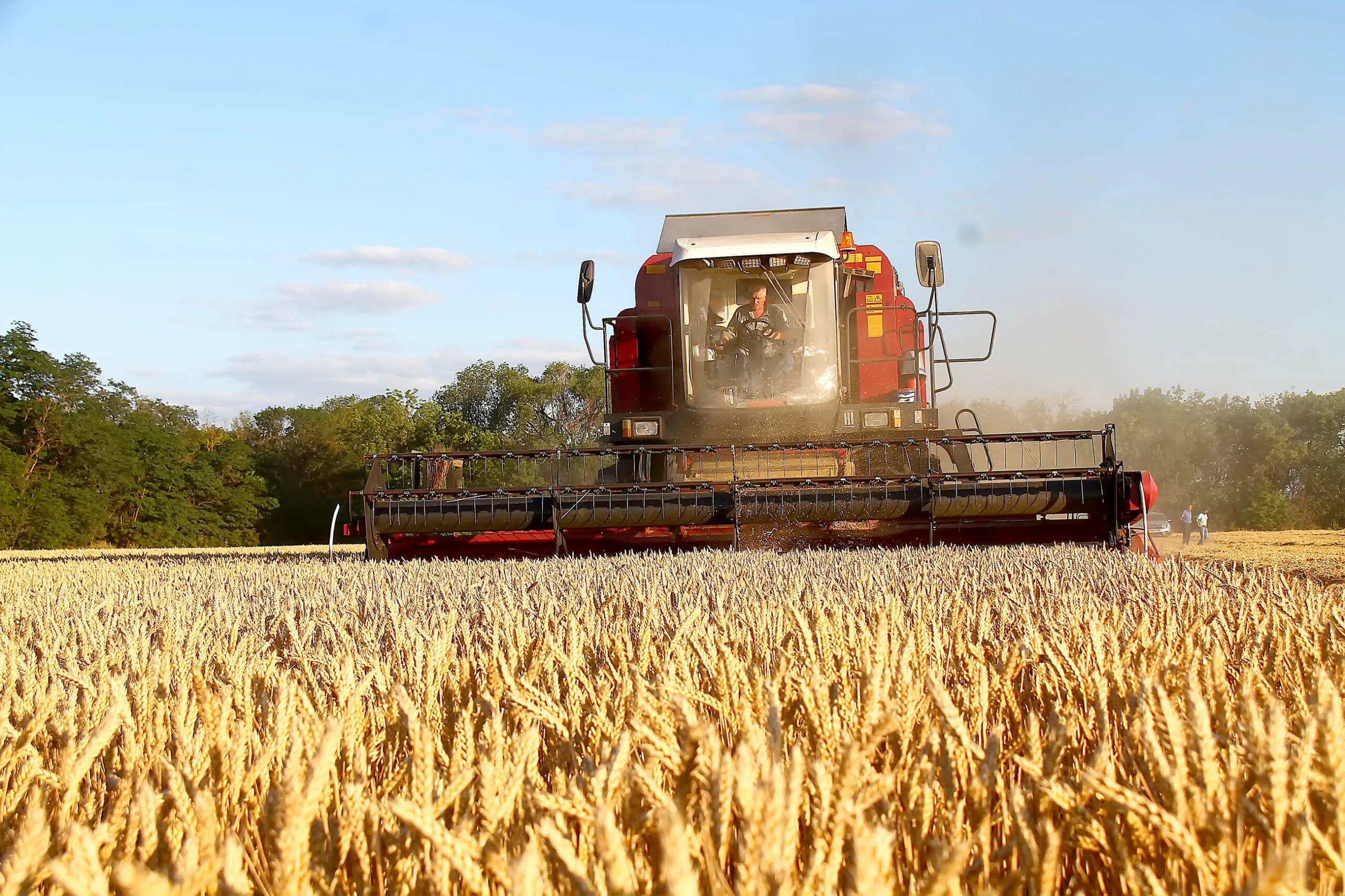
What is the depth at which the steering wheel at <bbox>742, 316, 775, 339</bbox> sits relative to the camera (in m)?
9.45

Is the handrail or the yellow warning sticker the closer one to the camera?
the handrail

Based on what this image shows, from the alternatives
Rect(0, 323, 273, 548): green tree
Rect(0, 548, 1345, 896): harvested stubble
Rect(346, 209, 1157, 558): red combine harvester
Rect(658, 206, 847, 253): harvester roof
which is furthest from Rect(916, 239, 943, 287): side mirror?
Rect(0, 323, 273, 548): green tree

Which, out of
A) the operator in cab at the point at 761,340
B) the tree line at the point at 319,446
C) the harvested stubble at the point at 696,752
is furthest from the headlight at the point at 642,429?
the tree line at the point at 319,446

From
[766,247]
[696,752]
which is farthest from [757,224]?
[696,752]

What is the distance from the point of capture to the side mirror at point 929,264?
8812 mm

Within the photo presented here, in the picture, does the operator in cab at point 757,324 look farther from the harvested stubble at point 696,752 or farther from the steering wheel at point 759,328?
the harvested stubble at point 696,752

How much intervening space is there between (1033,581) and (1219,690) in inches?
138

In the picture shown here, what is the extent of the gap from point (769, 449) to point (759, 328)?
4.72 feet

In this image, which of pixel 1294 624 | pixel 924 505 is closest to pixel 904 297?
pixel 924 505

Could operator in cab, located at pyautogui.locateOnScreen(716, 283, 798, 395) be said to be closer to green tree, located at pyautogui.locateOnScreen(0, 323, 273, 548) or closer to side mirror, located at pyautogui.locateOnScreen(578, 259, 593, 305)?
side mirror, located at pyautogui.locateOnScreen(578, 259, 593, 305)

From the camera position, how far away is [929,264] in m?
8.82

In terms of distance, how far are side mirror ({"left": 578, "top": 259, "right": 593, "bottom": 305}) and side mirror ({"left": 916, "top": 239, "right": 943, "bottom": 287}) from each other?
2.45 metres

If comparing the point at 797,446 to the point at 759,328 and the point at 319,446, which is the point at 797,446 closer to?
the point at 759,328

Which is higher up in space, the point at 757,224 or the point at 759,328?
the point at 757,224
